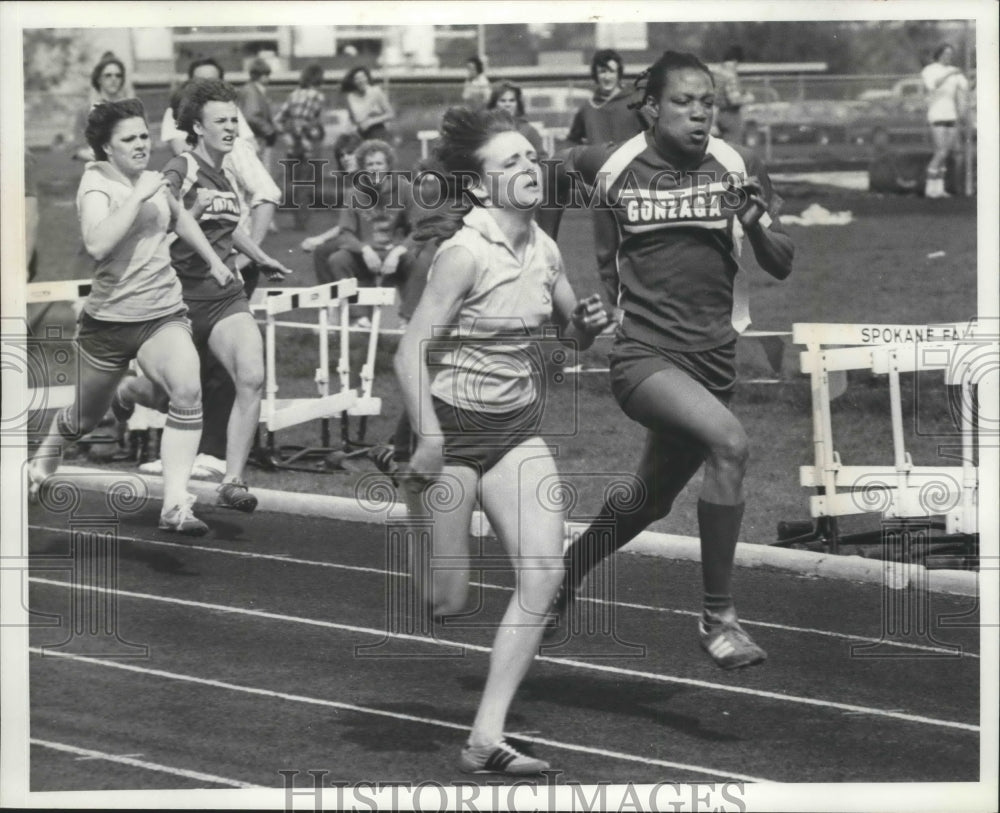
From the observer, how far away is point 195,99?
26.6ft

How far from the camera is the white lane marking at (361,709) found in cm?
671


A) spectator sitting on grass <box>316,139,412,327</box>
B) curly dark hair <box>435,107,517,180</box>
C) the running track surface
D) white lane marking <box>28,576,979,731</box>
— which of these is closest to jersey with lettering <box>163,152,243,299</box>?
the running track surface

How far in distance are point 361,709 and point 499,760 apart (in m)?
0.95

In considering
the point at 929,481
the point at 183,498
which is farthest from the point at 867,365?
the point at 183,498

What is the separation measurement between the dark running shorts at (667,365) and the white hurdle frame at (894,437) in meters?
1.42

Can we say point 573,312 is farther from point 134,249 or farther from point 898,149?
point 898,149

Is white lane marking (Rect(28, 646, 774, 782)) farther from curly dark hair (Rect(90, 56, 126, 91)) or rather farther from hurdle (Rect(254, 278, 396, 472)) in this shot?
curly dark hair (Rect(90, 56, 126, 91))

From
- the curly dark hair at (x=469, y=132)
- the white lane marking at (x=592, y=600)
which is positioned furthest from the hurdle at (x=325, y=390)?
the curly dark hair at (x=469, y=132)

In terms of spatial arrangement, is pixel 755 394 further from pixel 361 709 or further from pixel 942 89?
pixel 361 709

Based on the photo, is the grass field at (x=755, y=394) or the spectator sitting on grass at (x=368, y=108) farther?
the spectator sitting on grass at (x=368, y=108)

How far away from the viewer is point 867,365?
859cm

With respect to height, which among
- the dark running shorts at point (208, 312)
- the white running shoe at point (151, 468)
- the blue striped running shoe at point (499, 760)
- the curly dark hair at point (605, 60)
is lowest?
the blue striped running shoe at point (499, 760)

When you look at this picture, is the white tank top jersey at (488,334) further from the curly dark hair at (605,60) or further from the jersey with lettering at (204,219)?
the curly dark hair at (605,60)

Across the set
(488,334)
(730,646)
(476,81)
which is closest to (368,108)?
(476,81)
